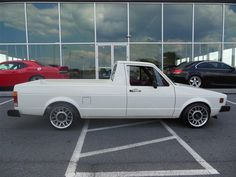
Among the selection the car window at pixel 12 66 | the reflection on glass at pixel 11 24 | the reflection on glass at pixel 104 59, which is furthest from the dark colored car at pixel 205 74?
the reflection on glass at pixel 11 24

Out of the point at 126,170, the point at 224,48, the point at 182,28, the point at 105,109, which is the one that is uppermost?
the point at 182,28

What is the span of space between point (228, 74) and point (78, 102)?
8.56 meters

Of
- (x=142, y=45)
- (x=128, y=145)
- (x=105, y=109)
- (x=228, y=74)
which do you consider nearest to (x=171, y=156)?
(x=128, y=145)

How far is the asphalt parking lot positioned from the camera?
338 centimetres

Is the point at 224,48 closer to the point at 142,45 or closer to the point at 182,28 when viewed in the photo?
the point at 182,28

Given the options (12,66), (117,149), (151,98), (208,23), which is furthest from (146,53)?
(117,149)

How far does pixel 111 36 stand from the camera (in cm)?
1486

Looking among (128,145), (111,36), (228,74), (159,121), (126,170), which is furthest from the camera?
(111,36)

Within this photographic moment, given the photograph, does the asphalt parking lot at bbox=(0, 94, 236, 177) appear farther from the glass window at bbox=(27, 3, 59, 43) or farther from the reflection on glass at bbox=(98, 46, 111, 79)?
the glass window at bbox=(27, 3, 59, 43)

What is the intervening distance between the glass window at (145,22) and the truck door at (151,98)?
10.0 metres

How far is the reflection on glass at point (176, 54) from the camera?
15.1m

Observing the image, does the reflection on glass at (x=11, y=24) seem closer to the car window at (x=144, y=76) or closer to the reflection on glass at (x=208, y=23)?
the car window at (x=144, y=76)

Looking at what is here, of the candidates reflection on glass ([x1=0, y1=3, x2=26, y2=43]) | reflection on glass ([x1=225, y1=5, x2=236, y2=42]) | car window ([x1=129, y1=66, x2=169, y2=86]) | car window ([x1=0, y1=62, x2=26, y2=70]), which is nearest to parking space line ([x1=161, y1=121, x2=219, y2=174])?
car window ([x1=129, y1=66, x2=169, y2=86])

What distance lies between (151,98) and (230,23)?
515 inches
